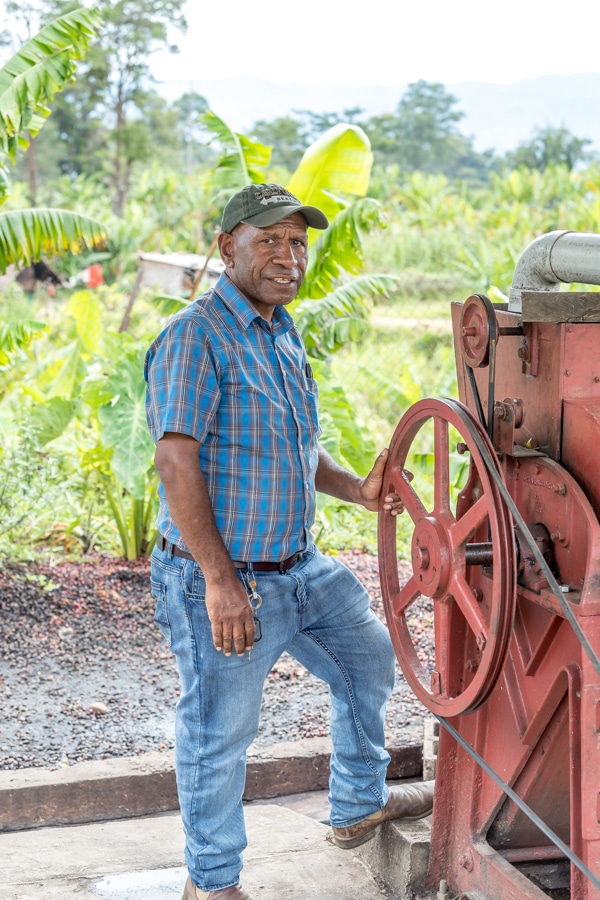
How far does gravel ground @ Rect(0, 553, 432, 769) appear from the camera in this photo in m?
4.05

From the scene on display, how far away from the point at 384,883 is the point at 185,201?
21.4 m

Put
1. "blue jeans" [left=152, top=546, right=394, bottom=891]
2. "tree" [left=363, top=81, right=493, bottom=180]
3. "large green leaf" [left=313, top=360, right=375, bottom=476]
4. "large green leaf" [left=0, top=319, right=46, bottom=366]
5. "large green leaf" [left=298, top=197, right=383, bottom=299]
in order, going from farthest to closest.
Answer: "tree" [left=363, top=81, right=493, bottom=180]
"large green leaf" [left=0, top=319, right=46, bottom=366]
"large green leaf" [left=298, top=197, right=383, bottom=299]
"large green leaf" [left=313, top=360, right=375, bottom=476]
"blue jeans" [left=152, top=546, right=394, bottom=891]

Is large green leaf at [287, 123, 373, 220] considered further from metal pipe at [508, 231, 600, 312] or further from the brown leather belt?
the brown leather belt

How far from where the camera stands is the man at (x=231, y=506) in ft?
8.43

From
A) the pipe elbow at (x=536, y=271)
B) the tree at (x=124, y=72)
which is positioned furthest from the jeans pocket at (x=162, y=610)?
the tree at (x=124, y=72)

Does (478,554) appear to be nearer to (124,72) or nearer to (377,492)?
(377,492)

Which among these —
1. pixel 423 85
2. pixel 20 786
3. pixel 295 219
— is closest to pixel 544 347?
pixel 295 219

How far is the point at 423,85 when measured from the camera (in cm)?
6694

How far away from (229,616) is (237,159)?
418 centimetres

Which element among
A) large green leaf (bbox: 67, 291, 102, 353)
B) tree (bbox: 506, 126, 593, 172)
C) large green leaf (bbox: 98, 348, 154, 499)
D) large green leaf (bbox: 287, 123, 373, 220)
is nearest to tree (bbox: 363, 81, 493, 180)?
tree (bbox: 506, 126, 593, 172)

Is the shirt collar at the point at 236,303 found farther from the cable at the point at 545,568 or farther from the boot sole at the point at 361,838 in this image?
the boot sole at the point at 361,838

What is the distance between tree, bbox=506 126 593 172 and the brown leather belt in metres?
43.2

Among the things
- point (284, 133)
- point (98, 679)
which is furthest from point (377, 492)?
point (284, 133)

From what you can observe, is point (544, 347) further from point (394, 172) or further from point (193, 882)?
point (394, 172)
